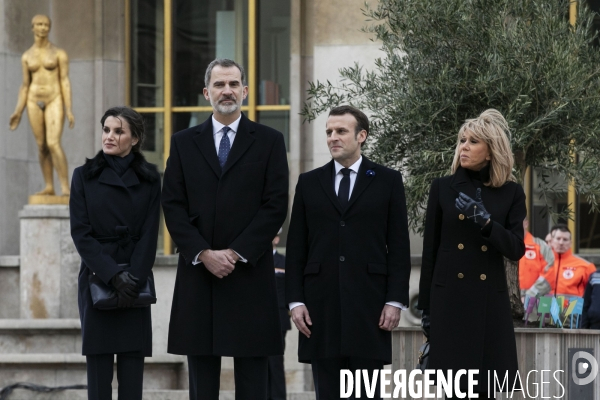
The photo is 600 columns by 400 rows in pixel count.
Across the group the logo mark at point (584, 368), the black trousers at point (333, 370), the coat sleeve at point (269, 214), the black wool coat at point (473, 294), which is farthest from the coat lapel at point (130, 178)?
the logo mark at point (584, 368)

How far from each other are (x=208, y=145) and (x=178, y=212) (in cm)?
43

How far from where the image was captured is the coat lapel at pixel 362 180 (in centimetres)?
673

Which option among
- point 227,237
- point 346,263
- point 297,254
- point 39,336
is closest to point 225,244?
point 227,237

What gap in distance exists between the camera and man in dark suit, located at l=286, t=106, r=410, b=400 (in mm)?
6613

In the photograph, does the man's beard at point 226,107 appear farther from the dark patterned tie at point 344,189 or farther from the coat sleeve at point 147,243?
the coat sleeve at point 147,243

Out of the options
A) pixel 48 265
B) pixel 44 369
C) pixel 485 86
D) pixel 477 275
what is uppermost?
pixel 485 86

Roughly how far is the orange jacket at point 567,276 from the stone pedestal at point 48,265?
589cm

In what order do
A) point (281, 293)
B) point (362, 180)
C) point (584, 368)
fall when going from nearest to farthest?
1. point (362, 180)
2. point (584, 368)
3. point (281, 293)

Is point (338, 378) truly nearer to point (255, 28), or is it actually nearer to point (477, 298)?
point (477, 298)

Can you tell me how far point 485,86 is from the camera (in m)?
9.04

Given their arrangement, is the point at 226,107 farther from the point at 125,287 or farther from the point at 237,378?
the point at 237,378

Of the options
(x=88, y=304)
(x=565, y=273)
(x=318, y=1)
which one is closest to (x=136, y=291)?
(x=88, y=304)

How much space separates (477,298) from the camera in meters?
6.68

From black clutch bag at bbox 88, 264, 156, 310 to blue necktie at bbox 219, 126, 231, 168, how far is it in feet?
3.07
